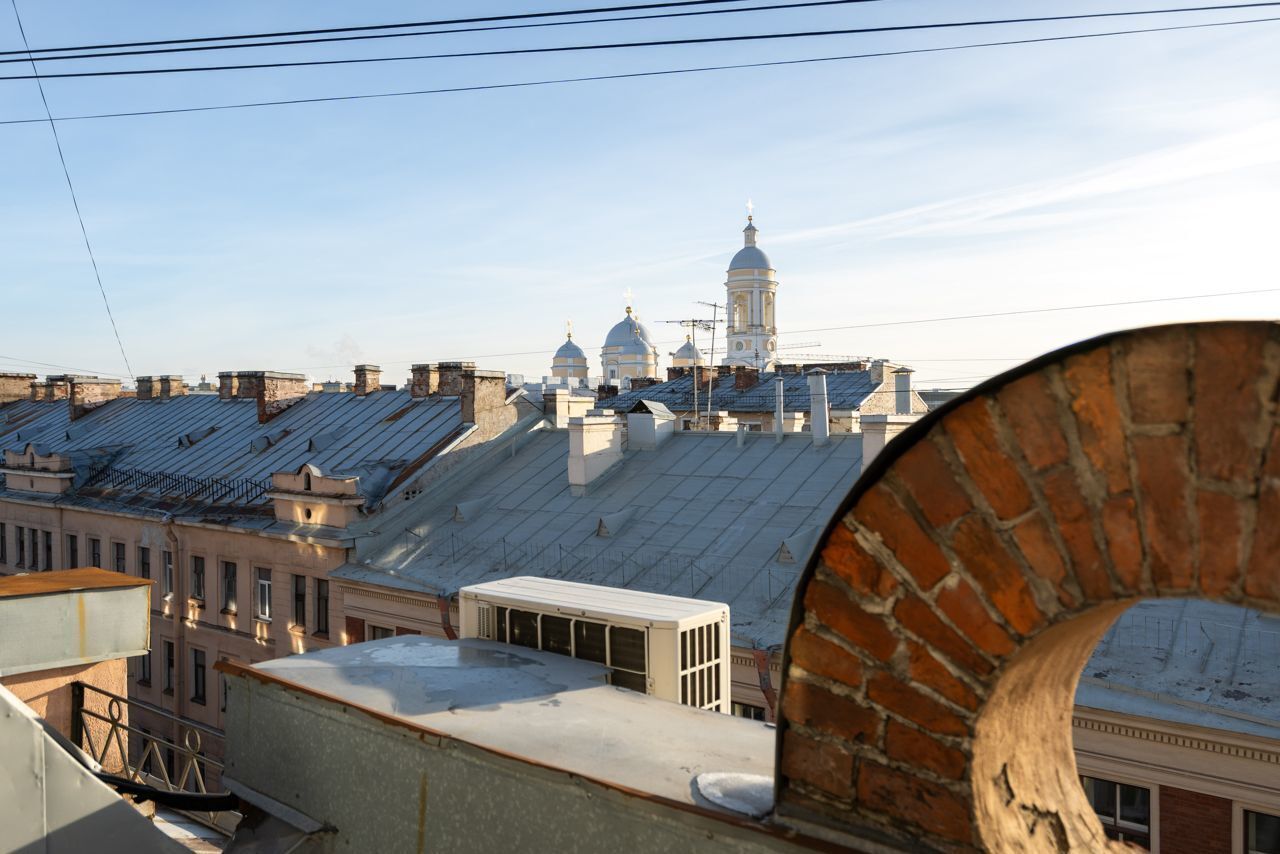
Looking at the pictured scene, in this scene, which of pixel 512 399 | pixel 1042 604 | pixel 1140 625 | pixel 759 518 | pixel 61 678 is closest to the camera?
pixel 1042 604

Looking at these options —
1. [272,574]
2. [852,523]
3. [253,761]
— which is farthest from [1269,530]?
[272,574]

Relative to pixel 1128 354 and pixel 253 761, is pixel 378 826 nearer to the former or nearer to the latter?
pixel 253 761

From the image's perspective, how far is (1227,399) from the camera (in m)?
2.10

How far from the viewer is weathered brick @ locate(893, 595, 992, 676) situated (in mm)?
2500

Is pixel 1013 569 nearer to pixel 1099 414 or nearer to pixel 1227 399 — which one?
→ pixel 1099 414

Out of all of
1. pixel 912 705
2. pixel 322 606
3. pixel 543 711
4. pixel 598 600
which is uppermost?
pixel 912 705

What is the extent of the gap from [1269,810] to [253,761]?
1047cm

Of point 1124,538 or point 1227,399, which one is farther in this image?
point 1124,538

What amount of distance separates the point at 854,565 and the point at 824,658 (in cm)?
29

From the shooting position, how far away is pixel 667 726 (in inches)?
179

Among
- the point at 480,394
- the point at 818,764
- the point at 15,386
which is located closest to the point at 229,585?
the point at 480,394

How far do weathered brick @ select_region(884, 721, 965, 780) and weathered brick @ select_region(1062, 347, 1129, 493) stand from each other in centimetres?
81

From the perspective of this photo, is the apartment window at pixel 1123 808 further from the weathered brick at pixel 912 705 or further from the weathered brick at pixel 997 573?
the weathered brick at pixel 997 573

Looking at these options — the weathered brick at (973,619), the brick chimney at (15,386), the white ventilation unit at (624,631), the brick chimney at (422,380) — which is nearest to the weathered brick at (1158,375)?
the weathered brick at (973,619)
